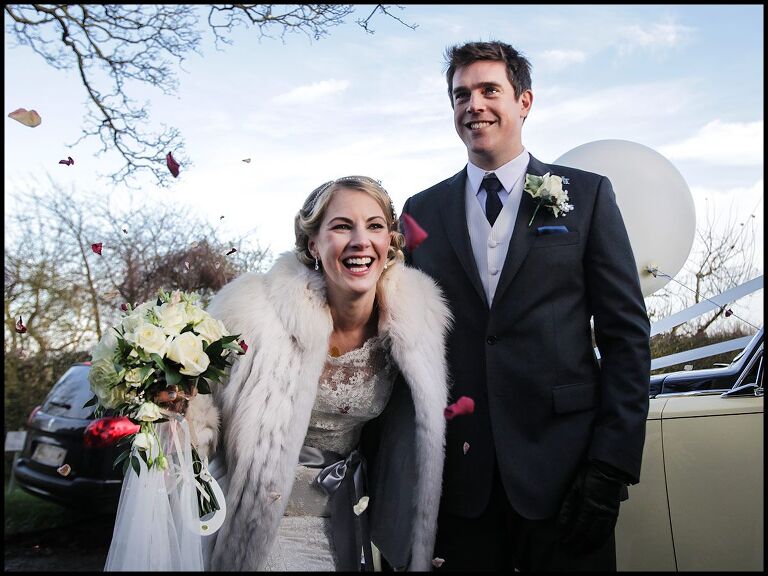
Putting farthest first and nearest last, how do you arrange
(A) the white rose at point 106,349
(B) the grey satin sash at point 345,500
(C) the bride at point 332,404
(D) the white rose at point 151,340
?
(B) the grey satin sash at point 345,500, (C) the bride at point 332,404, (A) the white rose at point 106,349, (D) the white rose at point 151,340

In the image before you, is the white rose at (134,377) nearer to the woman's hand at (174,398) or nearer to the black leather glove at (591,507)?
the woman's hand at (174,398)

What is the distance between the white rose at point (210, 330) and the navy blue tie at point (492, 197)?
1248 mm

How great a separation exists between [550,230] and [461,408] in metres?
0.81

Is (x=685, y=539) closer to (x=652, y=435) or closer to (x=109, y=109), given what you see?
(x=652, y=435)

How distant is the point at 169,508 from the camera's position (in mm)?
2689

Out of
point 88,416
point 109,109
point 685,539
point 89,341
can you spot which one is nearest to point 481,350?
point 685,539

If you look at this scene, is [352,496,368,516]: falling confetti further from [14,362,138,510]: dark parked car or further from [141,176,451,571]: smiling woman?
[14,362,138,510]: dark parked car

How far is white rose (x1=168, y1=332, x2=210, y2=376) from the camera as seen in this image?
2.51 meters

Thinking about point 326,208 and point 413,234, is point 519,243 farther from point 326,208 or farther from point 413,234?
point 326,208

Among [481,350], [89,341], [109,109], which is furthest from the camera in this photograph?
[89,341]

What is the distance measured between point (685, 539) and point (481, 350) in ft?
4.14

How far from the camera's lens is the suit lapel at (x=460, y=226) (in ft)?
9.62

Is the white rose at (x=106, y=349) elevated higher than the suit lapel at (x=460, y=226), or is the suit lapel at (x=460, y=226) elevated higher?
the suit lapel at (x=460, y=226)

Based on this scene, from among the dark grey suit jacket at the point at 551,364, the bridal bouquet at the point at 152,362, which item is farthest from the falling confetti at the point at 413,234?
the bridal bouquet at the point at 152,362
